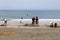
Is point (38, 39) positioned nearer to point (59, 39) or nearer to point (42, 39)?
point (42, 39)

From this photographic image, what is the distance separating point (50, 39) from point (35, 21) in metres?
12.3

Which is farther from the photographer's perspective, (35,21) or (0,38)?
(35,21)

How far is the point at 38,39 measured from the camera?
14883 mm

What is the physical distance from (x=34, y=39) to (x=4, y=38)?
2.13 m

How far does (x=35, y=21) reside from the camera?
88.9 ft

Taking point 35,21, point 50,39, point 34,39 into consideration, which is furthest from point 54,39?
point 35,21

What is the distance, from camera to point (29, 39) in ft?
49.1

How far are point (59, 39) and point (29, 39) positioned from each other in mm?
2040

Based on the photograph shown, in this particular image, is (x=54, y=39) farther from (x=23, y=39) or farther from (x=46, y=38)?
(x=23, y=39)

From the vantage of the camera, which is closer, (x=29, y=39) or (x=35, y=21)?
(x=29, y=39)

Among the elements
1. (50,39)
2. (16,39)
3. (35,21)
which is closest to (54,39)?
(50,39)

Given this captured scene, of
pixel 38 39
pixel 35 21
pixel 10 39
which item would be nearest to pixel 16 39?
pixel 10 39

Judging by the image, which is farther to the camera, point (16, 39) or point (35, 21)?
point (35, 21)

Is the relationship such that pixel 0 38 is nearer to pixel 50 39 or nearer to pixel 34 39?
pixel 34 39
